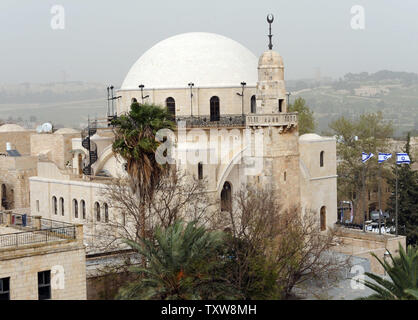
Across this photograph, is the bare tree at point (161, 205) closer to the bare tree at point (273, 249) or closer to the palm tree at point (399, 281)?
the bare tree at point (273, 249)

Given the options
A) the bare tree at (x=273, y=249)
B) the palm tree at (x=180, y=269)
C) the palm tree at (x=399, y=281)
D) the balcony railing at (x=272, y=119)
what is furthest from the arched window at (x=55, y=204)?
the palm tree at (x=399, y=281)

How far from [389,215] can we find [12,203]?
893 inches

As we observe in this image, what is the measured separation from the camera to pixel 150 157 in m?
26.1

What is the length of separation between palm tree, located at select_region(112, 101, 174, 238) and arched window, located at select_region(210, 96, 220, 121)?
10.5m

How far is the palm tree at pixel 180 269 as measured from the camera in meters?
19.8

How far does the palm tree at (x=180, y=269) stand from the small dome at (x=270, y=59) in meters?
12.8

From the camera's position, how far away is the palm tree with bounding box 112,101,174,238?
1017 inches

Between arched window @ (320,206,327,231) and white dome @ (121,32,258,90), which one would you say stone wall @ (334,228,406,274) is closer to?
arched window @ (320,206,327,231)

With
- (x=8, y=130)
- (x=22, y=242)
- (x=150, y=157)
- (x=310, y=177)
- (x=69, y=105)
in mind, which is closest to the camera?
(x=22, y=242)

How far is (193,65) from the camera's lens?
3766cm

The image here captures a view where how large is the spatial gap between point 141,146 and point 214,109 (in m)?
12.2

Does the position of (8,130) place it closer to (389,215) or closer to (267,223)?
(389,215)

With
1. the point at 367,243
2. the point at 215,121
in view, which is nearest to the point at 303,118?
the point at 215,121
